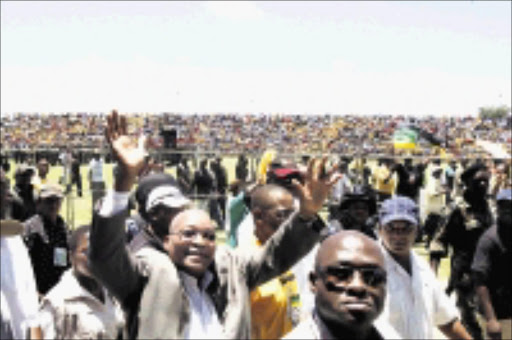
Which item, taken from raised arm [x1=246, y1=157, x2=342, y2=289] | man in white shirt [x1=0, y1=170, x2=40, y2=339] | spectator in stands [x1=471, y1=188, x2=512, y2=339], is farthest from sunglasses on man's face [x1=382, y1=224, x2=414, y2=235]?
man in white shirt [x1=0, y1=170, x2=40, y2=339]

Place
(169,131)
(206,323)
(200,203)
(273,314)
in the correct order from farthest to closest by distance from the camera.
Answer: (169,131) → (200,203) → (273,314) → (206,323)

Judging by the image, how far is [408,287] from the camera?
407 cm

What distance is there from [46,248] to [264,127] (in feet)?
167

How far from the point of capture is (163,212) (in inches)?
170

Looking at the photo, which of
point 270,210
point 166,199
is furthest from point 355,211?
point 166,199

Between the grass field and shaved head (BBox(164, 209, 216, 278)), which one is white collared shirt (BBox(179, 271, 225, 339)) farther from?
the grass field

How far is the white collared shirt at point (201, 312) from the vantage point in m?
3.14

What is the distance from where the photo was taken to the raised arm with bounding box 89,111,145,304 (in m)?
2.94

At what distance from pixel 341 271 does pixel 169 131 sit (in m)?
17.5

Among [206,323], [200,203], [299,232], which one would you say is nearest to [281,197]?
[299,232]

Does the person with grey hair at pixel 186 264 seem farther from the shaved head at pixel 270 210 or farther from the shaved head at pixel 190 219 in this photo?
the shaved head at pixel 270 210

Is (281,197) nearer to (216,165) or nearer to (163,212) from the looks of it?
(163,212)

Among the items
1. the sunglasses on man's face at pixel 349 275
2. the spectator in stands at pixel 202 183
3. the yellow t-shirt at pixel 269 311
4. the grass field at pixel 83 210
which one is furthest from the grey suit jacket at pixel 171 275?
the spectator in stands at pixel 202 183

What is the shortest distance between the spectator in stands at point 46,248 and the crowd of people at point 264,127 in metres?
40.5
